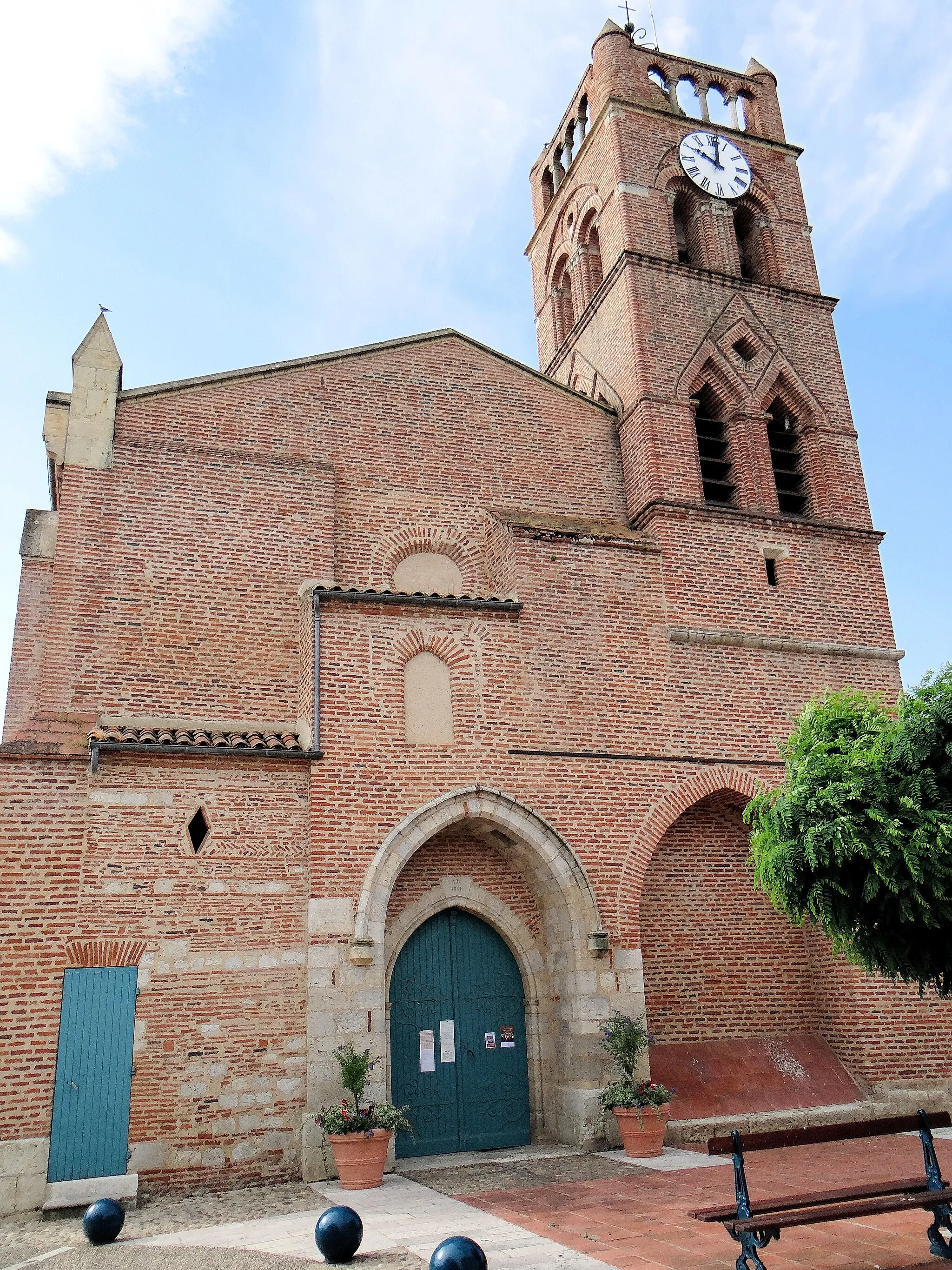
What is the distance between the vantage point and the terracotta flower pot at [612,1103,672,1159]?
10328mm

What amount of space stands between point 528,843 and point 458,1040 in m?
2.42

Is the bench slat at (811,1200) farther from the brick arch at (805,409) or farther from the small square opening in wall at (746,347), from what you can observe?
the small square opening in wall at (746,347)

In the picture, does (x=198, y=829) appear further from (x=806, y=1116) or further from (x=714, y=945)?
(x=806, y=1116)

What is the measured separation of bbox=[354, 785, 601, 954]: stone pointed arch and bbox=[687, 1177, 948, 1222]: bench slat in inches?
216

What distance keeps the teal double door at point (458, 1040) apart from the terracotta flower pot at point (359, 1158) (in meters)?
1.64

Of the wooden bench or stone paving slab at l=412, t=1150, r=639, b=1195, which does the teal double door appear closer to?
stone paving slab at l=412, t=1150, r=639, b=1195

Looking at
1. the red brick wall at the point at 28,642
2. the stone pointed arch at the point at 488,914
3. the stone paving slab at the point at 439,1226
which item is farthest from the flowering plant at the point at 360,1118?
the red brick wall at the point at 28,642

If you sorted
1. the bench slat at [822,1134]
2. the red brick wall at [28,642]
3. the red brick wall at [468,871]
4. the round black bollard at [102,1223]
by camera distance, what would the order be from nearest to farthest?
the bench slat at [822,1134] < the round black bollard at [102,1223] < the red brick wall at [468,871] < the red brick wall at [28,642]

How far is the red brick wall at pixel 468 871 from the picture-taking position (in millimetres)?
11789

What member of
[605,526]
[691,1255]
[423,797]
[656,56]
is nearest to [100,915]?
[423,797]

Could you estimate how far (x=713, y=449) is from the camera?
52.4ft

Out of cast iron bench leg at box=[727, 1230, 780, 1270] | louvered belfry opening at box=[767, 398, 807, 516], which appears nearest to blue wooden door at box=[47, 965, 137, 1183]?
cast iron bench leg at box=[727, 1230, 780, 1270]

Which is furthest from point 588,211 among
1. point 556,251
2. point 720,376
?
point 720,376

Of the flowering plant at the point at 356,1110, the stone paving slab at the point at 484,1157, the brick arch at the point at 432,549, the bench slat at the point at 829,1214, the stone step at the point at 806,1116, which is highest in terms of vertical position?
the brick arch at the point at 432,549
